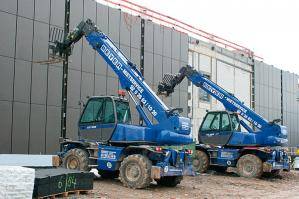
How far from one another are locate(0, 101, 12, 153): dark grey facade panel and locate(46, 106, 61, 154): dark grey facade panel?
2257mm

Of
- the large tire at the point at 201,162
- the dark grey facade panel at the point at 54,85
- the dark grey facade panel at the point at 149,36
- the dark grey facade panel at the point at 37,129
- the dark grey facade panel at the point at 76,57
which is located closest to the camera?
the dark grey facade panel at the point at 37,129

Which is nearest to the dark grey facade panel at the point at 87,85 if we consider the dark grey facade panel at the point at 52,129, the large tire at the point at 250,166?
the dark grey facade panel at the point at 52,129

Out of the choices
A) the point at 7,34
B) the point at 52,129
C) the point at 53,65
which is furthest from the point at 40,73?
the point at 52,129

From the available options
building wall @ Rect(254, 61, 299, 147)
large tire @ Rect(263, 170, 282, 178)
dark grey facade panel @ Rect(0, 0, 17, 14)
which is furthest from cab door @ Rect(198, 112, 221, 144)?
building wall @ Rect(254, 61, 299, 147)

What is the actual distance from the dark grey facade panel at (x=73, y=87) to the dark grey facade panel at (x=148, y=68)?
235 inches

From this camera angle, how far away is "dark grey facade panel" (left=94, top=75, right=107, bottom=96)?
26.5m

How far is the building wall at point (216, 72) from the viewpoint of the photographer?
3528 cm

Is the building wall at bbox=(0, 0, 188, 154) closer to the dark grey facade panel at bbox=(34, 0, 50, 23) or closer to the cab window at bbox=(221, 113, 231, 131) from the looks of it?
the dark grey facade panel at bbox=(34, 0, 50, 23)

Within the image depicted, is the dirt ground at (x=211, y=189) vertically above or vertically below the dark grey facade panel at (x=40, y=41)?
below

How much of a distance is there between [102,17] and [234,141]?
1004 cm

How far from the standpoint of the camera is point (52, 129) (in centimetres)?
2402

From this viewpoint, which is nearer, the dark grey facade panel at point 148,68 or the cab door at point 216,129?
the cab door at point 216,129

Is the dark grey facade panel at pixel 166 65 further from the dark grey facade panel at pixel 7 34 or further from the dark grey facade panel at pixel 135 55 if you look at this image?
the dark grey facade panel at pixel 7 34

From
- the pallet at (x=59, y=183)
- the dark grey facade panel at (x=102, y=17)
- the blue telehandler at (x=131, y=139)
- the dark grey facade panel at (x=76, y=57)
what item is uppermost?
the dark grey facade panel at (x=102, y=17)
